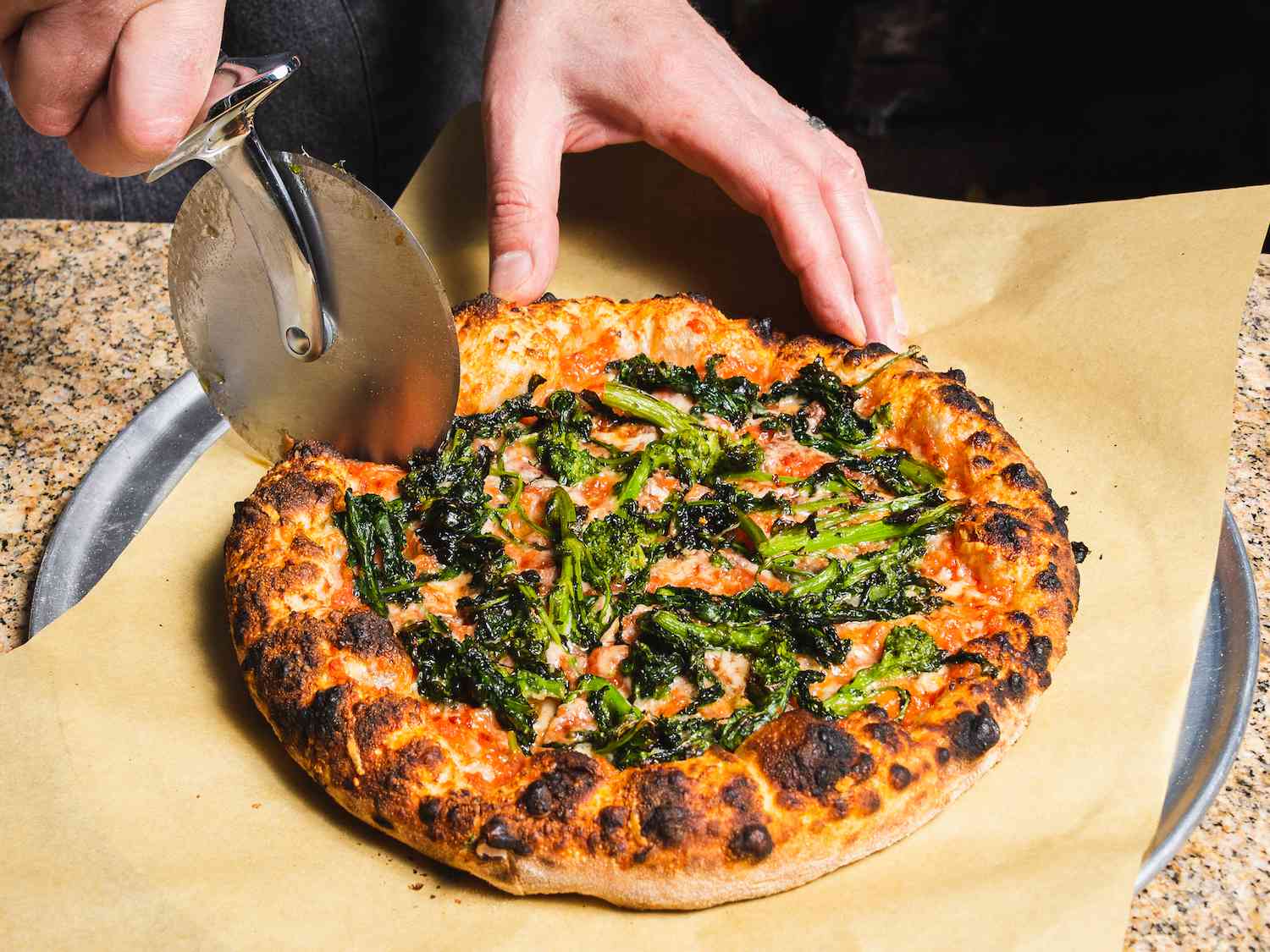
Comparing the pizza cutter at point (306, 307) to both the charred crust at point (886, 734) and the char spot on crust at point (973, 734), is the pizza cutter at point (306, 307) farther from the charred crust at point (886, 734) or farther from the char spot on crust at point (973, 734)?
the char spot on crust at point (973, 734)

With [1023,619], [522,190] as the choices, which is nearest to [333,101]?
[522,190]

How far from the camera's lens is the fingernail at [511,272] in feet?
14.0

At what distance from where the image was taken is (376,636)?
10.4 ft

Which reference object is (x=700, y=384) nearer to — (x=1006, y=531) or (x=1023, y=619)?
(x=1006, y=531)

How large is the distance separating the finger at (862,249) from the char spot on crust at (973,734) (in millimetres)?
1813

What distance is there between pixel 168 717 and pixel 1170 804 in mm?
2645

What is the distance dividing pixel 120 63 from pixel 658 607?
186 centimetres

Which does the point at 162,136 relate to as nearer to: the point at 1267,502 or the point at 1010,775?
the point at 1010,775

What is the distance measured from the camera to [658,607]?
326cm

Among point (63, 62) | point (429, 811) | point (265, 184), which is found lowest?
point (429, 811)

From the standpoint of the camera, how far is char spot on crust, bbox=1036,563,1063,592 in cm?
333

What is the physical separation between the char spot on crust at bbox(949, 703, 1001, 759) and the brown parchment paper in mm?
209

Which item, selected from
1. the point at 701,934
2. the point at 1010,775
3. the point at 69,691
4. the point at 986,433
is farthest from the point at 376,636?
the point at 986,433

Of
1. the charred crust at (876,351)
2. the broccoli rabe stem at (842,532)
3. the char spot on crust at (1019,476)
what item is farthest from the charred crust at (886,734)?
the charred crust at (876,351)
